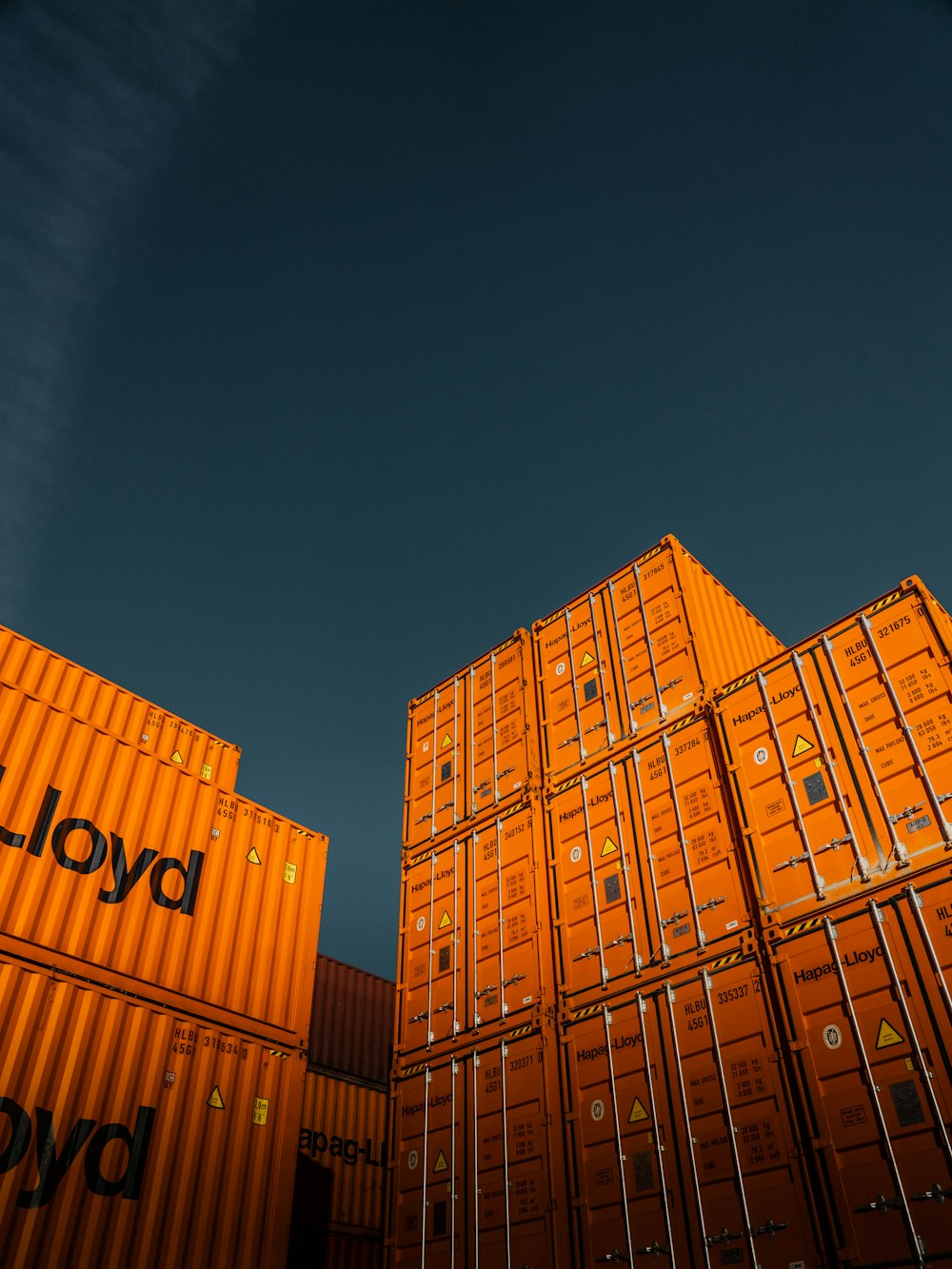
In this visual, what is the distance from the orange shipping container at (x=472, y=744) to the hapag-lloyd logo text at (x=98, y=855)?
3.20 m

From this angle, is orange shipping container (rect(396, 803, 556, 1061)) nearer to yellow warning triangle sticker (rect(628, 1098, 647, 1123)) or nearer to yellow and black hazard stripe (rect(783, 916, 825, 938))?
yellow warning triangle sticker (rect(628, 1098, 647, 1123))

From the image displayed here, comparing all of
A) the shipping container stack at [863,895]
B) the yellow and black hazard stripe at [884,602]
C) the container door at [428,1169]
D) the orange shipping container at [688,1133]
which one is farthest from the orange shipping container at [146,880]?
the yellow and black hazard stripe at [884,602]

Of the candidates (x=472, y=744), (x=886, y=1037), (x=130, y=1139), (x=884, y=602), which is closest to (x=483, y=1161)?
(x=130, y=1139)

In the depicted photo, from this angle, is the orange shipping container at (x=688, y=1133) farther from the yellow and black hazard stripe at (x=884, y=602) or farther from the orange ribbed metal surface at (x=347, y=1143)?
the orange ribbed metal surface at (x=347, y=1143)

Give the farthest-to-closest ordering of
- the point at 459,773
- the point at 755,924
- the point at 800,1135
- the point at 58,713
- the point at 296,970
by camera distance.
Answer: the point at 459,773, the point at 296,970, the point at 58,713, the point at 755,924, the point at 800,1135

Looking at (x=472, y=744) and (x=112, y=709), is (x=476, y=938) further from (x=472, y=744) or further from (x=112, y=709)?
(x=112, y=709)

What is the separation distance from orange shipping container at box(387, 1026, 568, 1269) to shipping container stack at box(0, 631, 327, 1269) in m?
1.54

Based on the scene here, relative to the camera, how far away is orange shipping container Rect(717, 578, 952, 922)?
8.15 meters

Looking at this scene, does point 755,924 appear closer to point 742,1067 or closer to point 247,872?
point 742,1067

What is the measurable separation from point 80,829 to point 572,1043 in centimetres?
594

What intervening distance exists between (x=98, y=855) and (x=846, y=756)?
26.8 ft

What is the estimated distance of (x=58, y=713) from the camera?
36.4 feet

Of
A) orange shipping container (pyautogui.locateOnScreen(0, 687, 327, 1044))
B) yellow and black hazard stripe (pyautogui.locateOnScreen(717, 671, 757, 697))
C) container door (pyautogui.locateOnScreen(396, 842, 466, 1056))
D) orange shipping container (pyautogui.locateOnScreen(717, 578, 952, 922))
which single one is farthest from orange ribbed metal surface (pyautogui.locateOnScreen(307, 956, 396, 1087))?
orange shipping container (pyautogui.locateOnScreen(717, 578, 952, 922))

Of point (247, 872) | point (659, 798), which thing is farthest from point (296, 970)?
point (659, 798)
